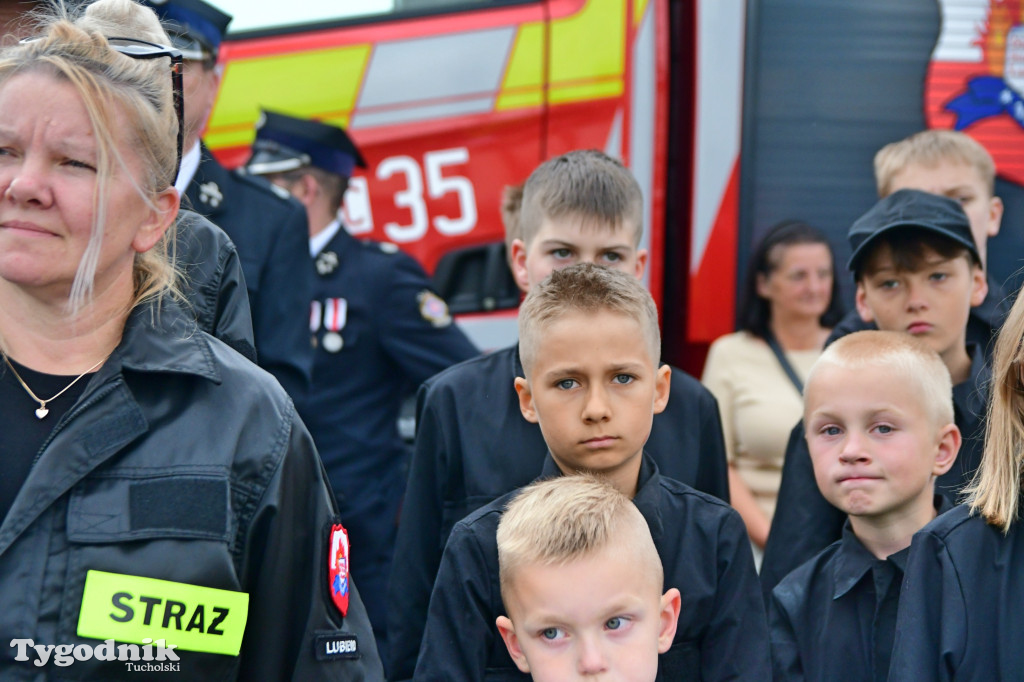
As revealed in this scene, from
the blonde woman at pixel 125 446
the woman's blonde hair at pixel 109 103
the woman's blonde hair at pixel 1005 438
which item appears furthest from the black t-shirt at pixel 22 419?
the woman's blonde hair at pixel 1005 438

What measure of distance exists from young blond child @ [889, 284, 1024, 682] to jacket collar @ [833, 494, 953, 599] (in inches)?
18.0

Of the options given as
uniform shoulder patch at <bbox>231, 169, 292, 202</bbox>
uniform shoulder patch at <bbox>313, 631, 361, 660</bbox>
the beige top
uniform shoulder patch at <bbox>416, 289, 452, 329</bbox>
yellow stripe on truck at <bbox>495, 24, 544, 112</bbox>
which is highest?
yellow stripe on truck at <bbox>495, 24, 544, 112</bbox>

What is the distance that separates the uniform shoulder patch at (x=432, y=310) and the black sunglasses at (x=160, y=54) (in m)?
2.12

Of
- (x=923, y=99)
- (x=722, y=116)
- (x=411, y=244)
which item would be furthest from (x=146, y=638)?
(x=923, y=99)

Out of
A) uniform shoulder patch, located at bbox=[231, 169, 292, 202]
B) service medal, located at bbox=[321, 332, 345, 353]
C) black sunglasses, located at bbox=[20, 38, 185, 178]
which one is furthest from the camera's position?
service medal, located at bbox=[321, 332, 345, 353]

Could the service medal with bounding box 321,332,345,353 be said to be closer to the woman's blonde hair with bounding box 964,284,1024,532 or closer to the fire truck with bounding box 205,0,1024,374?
the fire truck with bounding box 205,0,1024,374

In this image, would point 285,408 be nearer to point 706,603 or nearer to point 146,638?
Answer: point 146,638

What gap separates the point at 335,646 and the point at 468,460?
989 millimetres

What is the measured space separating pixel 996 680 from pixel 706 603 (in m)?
0.51

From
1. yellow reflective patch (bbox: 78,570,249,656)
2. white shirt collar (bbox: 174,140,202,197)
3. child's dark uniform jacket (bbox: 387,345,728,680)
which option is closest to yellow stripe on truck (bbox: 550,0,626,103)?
white shirt collar (bbox: 174,140,202,197)

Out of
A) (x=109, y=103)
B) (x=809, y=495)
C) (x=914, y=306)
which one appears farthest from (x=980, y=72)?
(x=109, y=103)

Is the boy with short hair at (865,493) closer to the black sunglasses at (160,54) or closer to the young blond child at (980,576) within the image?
the young blond child at (980,576)

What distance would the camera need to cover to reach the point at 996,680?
6.68ft

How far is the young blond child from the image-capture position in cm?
204
